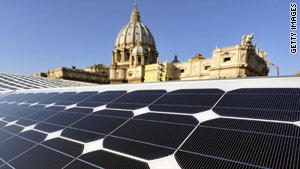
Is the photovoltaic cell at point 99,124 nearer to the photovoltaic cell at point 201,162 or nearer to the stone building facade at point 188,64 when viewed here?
the photovoltaic cell at point 201,162

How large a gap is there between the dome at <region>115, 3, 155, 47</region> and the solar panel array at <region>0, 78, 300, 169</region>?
92020 mm

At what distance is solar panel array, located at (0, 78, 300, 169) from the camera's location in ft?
8.86

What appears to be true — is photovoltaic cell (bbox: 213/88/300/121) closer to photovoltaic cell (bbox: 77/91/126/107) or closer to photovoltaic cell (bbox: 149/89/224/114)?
photovoltaic cell (bbox: 149/89/224/114)

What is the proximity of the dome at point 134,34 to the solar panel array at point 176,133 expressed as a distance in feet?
302

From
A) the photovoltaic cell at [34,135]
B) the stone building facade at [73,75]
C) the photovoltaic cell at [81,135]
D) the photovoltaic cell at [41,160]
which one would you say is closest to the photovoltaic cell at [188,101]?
the photovoltaic cell at [81,135]

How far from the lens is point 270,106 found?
3975 mm

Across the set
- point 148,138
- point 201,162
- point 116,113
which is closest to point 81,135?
point 116,113

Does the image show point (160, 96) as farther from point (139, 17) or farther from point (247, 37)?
point (139, 17)

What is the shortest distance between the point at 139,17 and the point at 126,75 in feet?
199

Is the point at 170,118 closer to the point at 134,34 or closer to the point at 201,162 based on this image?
the point at 201,162

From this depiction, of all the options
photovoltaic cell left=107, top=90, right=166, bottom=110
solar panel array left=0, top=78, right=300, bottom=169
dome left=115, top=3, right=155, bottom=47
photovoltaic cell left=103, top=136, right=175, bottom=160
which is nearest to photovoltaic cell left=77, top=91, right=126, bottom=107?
photovoltaic cell left=107, top=90, right=166, bottom=110

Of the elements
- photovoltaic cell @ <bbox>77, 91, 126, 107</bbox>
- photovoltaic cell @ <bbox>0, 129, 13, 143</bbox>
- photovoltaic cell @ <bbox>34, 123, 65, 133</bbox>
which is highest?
photovoltaic cell @ <bbox>77, 91, 126, 107</bbox>

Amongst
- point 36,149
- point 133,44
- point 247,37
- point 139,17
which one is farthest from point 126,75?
point 36,149

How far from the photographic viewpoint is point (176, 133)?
3559 millimetres
